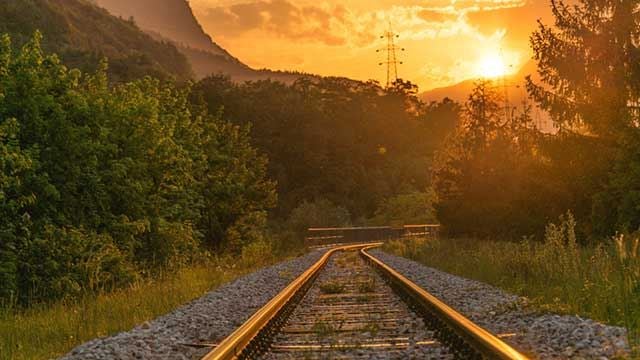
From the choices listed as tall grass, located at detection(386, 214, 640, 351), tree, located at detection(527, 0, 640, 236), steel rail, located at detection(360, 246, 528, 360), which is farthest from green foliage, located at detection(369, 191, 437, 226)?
steel rail, located at detection(360, 246, 528, 360)

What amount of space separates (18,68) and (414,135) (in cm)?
11072

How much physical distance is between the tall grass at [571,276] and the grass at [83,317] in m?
5.98

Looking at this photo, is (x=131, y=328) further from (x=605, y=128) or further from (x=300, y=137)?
(x=300, y=137)

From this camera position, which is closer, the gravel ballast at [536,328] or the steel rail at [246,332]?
the steel rail at [246,332]

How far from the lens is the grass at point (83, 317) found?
9.30 meters

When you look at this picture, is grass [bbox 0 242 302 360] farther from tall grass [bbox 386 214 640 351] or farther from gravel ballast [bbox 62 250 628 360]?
tall grass [bbox 386 214 640 351]

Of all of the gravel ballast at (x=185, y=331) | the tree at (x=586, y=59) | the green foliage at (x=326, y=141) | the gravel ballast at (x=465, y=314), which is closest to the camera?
the gravel ballast at (x=465, y=314)

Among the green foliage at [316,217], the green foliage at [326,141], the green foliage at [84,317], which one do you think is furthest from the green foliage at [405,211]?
the green foliage at [84,317]

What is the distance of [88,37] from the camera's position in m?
111

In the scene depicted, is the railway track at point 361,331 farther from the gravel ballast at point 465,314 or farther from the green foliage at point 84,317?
the green foliage at point 84,317

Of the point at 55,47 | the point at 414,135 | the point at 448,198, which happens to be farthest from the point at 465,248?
the point at 414,135

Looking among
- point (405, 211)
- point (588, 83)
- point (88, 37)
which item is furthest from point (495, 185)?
point (88, 37)

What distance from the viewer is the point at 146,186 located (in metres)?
18.9

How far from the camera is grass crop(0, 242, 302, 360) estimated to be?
9.30 meters
